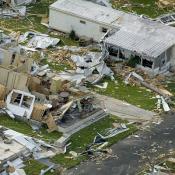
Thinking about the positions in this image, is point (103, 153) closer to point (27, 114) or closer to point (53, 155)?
point (53, 155)

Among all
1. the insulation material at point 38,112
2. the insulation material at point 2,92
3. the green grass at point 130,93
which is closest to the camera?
the insulation material at point 38,112

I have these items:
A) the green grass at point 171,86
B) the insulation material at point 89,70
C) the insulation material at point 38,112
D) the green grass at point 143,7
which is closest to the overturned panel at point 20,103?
the insulation material at point 38,112

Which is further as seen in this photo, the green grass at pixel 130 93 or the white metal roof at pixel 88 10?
the white metal roof at pixel 88 10

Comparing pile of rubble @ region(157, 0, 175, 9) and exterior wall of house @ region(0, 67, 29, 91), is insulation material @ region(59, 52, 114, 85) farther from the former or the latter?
pile of rubble @ region(157, 0, 175, 9)

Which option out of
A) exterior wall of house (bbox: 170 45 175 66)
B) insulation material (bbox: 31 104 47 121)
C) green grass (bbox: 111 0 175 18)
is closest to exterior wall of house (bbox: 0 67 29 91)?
insulation material (bbox: 31 104 47 121)

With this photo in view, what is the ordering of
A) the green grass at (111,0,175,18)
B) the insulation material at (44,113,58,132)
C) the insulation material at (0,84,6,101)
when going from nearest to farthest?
the insulation material at (44,113,58,132) → the insulation material at (0,84,6,101) → the green grass at (111,0,175,18)

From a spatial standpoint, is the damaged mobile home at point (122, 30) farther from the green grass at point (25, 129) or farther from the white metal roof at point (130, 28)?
the green grass at point (25, 129)

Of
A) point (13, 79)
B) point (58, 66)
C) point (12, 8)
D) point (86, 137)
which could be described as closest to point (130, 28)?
point (58, 66)
